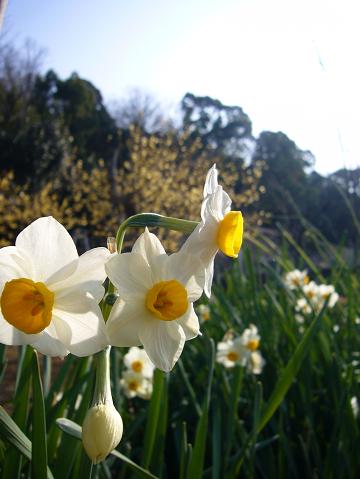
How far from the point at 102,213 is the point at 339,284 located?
20.9 feet

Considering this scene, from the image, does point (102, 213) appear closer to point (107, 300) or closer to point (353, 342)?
point (353, 342)

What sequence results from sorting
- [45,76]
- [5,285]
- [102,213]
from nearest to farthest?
[5,285] → [102,213] → [45,76]

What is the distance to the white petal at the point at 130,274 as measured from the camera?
423 millimetres

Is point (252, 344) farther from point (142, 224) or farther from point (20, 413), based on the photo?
point (142, 224)

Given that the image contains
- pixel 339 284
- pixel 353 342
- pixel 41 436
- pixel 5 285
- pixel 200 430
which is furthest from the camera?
pixel 339 284

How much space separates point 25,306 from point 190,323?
0.54 feet

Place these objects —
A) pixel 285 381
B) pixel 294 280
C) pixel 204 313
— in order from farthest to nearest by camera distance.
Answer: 1. pixel 204 313
2. pixel 294 280
3. pixel 285 381

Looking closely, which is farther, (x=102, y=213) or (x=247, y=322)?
(x=102, y=213)

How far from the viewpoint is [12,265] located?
43cm

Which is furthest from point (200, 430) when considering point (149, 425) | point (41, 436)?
point (41, 436)

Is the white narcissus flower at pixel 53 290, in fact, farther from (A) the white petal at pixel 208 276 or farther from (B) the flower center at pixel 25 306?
(A) the white petal at pixel 208 276

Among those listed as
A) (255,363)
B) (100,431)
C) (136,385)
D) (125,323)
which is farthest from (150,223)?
(255,363)

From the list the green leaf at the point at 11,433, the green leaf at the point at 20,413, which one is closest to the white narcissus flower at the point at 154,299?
the green leaf at the point at 11,433

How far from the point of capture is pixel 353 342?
164 centimetres
